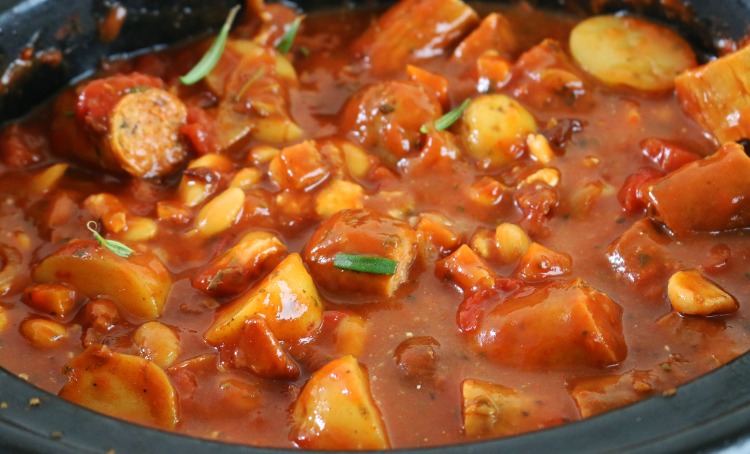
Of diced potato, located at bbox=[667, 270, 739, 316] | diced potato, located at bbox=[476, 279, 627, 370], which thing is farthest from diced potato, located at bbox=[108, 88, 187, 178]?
diced potato, located at bbox=[667, 270, 739, 316]

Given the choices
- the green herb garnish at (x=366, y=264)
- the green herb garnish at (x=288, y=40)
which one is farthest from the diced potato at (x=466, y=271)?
the green herb garnish at (x=288, y=40)

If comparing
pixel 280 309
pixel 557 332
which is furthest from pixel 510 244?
pixel 280 309

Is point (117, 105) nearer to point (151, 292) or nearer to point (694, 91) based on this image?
point (151, 292)

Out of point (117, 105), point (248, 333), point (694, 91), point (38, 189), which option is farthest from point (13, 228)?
point (694, 91)

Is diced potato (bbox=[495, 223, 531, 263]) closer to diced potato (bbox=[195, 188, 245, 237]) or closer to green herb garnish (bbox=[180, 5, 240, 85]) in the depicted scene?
diced potato (bbox=[195, 188, 245, 237])

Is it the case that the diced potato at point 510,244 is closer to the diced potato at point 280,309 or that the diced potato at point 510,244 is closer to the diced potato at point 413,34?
the diced potato at point 280,309
